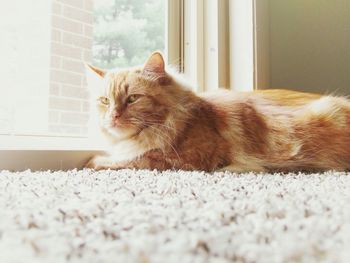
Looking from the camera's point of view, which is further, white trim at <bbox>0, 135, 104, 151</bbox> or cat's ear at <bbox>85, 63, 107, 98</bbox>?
cat's ear at <bbox>85, 63, 107, 98</bbox>

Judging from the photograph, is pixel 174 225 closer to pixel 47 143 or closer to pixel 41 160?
pixel 41 160

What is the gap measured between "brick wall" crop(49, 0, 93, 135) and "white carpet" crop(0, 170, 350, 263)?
116 cm

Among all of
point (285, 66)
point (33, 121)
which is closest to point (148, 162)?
point (33, 121)

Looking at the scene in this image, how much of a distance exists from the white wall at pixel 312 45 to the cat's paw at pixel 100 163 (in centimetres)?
114

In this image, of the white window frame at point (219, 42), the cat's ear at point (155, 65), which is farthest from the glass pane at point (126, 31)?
the cat's ear at point (155, 65)

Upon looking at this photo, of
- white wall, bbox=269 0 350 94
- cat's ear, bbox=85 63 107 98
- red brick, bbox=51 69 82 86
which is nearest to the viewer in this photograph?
cat's ear, bbox=85 63 107 98

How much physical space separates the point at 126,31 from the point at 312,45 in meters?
1.08

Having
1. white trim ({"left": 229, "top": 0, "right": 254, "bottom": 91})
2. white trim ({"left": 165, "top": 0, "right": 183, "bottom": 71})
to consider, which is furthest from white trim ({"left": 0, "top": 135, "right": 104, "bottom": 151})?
white trim ({"left": 229, "top": 0, "right": 254, "bottom": 91})

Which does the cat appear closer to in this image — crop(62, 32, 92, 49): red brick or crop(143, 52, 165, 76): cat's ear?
crop(143, 52, 165, 76): cat's ear

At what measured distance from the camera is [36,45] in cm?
→ 172

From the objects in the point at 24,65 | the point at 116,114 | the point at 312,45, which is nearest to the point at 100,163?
the point at 116,114

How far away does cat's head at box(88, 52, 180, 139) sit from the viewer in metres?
1.33

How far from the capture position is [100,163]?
1370 millimetres

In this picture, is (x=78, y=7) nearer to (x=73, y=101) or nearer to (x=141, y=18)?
(x=141, y=18)
